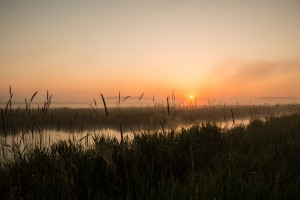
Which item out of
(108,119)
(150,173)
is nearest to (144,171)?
(150,173)

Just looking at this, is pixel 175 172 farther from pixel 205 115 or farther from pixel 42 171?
pixel 205 115

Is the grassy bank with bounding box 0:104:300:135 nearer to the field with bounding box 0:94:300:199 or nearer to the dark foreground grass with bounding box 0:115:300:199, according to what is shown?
the field with bounding box 0:94:300:199

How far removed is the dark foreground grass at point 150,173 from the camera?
9.27 feet

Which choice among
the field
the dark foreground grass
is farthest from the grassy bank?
the dark foreground grass

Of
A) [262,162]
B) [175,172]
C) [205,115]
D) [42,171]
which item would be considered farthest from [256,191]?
[205,115]

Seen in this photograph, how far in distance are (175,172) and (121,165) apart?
1261mm

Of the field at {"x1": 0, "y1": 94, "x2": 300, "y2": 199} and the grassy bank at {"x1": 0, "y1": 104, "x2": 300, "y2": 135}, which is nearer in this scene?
the field at {"x1": 0, "y1": 94, "x2": 300, "y2": 199}

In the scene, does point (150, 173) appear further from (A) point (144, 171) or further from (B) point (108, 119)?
(B) point (108, 119)

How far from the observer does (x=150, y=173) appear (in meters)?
3.53

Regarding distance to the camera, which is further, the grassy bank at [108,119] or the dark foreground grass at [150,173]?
the grassy bank at [108,119]

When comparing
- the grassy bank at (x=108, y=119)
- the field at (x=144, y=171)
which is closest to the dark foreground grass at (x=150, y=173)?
the field at (x=144, y=171)

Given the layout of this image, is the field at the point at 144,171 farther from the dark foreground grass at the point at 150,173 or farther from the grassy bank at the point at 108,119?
the grassy bank at the point at 108,119

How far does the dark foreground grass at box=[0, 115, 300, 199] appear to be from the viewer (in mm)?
2826

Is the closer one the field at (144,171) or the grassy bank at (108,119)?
the field at (144,171)
